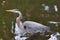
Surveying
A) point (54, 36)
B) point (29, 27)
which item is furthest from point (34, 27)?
point (54, 36)

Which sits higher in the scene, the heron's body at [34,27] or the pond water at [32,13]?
the pond water at [32,13]

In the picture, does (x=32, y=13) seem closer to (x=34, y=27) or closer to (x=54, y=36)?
(x=34, y=27)

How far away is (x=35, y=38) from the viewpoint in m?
1.54

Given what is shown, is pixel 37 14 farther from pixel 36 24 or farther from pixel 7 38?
pixel 7 38

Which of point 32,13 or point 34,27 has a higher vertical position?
point 32,13

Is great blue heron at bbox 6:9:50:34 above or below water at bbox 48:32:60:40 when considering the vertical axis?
above

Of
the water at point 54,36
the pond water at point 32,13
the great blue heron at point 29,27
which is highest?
the pond water at point 32,13

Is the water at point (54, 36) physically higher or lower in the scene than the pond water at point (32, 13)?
lower

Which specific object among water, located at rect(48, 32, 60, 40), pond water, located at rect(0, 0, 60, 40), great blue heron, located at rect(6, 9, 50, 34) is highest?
pond water, located at rect(0, 0, 60, 40)

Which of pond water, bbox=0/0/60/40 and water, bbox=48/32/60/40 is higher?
pond water, bbox=0/0/60/40

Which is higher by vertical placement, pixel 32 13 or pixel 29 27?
pixel 32 13

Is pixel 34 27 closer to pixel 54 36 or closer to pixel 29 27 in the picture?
pixel 29 27

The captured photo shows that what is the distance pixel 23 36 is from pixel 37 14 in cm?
23

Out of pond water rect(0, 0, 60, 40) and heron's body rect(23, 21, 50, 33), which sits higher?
pond water rect(0, 0, 60, 40)
